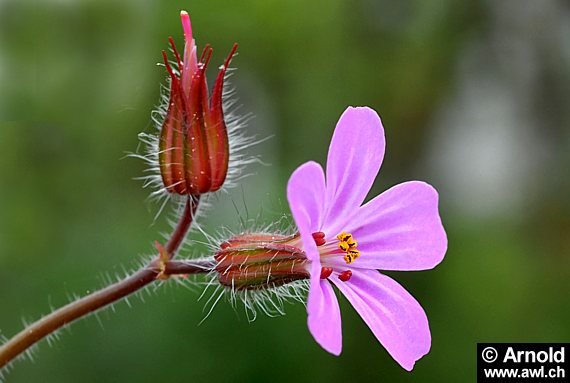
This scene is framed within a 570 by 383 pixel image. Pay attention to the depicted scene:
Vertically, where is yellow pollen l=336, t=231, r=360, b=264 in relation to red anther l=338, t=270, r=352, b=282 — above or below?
above

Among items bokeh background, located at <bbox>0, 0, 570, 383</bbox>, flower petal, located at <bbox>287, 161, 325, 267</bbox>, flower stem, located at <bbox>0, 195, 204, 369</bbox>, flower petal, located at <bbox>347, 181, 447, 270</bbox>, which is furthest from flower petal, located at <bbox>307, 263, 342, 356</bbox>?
bokeh background, located at <bbox>0, 0, 570, 383</bbox>

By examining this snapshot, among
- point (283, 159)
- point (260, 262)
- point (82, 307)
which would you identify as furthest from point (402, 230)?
point (283, 159)

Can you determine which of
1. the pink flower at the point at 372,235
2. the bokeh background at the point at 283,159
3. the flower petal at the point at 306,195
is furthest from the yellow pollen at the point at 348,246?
the bokeh background at the point at 283,159

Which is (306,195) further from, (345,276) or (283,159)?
(283,159)

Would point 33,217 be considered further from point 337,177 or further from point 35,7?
point 337,177

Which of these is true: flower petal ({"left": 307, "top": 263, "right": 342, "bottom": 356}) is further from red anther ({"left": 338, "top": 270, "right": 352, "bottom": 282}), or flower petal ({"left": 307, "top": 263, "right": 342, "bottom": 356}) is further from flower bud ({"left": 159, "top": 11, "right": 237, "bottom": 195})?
flower bud ({"left": 159, "top": 11, "right": 237, "bottom": 195})

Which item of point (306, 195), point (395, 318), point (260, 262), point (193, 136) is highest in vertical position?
point (193, 136)
